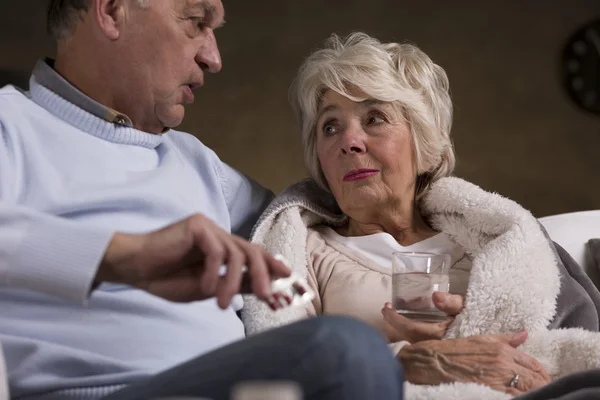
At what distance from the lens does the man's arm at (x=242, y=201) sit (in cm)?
186

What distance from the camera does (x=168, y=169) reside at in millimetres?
1597

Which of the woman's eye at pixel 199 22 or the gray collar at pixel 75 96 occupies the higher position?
the woman's eye at pixel 199 22

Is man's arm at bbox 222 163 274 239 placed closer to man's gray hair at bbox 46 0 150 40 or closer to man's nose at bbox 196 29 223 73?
man's nose at bbox 196 29 223 73

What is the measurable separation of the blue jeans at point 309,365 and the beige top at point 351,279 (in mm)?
852

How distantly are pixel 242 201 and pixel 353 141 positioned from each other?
0.91ft

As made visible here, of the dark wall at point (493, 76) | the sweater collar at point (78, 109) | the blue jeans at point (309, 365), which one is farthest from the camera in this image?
the dark wall at point (493, 76)

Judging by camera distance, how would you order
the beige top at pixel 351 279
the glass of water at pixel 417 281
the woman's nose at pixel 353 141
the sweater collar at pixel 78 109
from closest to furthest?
the sweater collar at pixel 78 109
the glass of water at pixel 417 281
the beige top at pixel 351 279
the woman's nose at pixel 353 141

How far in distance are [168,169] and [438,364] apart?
0.61 meters

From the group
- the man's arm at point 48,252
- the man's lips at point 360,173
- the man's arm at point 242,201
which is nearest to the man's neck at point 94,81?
the man's arm at point 242,201

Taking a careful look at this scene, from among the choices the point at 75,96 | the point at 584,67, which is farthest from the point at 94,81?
the point at 584,67

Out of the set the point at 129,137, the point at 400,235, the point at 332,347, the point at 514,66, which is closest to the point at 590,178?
the point at 514,66

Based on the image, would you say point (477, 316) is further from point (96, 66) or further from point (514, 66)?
point (514, 66)

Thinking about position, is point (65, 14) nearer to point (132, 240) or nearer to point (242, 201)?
point (242, 201)

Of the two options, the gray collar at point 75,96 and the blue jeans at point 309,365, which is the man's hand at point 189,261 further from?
the gray collar at point 75,96
